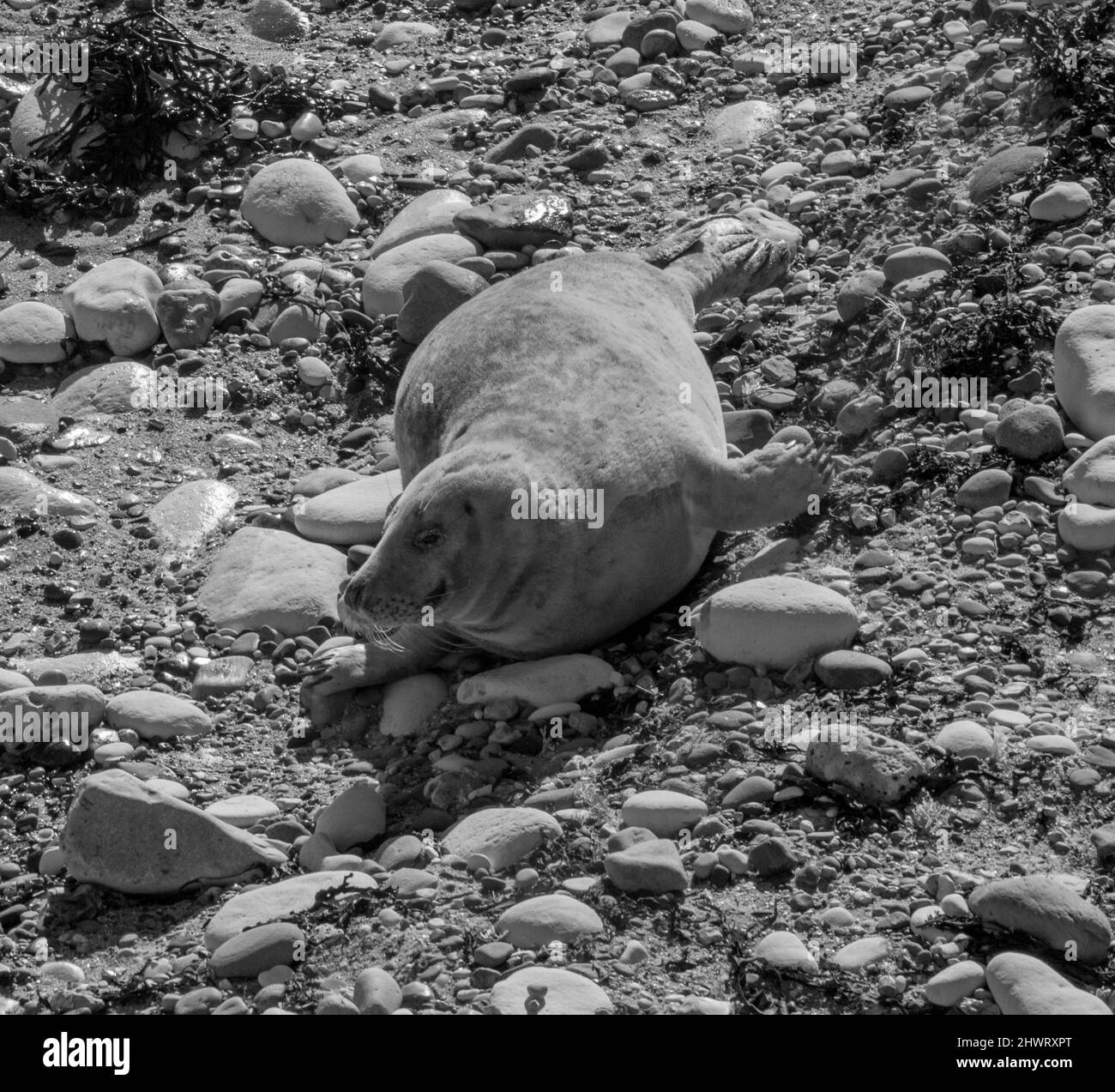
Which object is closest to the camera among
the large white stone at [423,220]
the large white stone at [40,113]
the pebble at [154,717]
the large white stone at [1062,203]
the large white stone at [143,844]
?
the large white stone at [143,844]

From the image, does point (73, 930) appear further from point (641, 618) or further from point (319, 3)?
point (319, 3)

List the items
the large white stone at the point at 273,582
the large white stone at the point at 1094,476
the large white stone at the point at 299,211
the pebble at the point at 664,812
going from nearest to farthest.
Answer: the pebble at the point at 664,812 → the large white stone at the point at 1094,476 → the large white stone at the point at 273,582 → the large white stone at the point at 299,211

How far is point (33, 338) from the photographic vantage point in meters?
7.93

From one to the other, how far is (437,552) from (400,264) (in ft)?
10.5

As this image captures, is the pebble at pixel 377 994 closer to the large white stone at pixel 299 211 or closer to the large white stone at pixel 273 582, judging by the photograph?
the large white stone at pixel 273 582

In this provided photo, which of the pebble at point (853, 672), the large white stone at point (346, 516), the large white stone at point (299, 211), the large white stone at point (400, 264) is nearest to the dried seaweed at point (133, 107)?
the large white stone at point (299, 211)

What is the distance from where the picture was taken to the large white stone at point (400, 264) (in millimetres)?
8094

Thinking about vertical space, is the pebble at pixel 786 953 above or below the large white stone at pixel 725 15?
below

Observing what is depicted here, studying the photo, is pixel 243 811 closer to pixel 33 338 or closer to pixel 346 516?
pixel 346 516

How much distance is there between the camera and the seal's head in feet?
17.5

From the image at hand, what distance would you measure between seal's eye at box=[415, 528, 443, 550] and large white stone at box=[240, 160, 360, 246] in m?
3.74

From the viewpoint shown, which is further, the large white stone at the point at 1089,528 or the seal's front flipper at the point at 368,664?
the seal's front flipper at the point at 368,664

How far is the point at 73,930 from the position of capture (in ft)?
15.7

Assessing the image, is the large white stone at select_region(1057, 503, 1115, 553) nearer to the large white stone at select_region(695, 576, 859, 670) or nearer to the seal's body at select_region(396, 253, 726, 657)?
the large white stone at select_region(695, 576, 859, 670)
